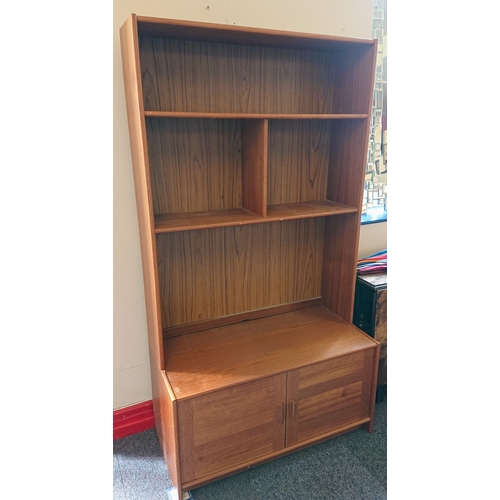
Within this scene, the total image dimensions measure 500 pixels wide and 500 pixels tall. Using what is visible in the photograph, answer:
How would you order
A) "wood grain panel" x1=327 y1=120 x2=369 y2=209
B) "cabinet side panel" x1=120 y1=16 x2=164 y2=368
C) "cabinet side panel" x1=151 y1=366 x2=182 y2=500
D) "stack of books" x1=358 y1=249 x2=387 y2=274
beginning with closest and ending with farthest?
"cabinet side panel" x1=120 y1=16 x2=164 y2=368
"cabinet side panel" x1=151 y1=366 x2=182 y2=500
"wood grain panel" x1=327 y1=120 x2=369 y2=209
"stack of books" x1=358 y1=249 x2=387 y2=274

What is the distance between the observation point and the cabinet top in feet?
4.22

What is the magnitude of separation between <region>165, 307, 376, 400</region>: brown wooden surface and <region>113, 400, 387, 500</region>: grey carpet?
0.47 meters

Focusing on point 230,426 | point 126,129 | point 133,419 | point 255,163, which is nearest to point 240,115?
point 255,163

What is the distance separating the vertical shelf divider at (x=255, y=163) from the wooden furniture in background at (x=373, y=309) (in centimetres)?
72

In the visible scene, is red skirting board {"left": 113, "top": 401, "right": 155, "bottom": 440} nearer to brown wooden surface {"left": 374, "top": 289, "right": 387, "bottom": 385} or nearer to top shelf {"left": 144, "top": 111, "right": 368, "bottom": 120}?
brown wooden surface {"left": 374, "top": 289, "right": 387, "bottom": 385}

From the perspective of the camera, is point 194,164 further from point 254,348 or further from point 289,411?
point 289,411

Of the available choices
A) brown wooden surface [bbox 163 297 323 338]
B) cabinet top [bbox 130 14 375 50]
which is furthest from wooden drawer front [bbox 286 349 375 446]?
cabinet top [bbox 130 14 375 50]

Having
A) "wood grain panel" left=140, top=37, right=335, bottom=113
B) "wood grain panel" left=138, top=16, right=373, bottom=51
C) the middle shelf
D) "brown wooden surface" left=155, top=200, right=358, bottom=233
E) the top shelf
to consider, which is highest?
"wood grain panel" left=138, top=16, right=373, bottom=51

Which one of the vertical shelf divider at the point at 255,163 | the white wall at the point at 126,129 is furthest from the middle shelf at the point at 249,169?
the white wall at the point at 126,129

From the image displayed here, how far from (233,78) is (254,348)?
1125mm

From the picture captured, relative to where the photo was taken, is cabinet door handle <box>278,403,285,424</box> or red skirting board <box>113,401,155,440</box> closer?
cabinet door handle <box>278,403,285,424</box>

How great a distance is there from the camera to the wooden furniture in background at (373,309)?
6.35ft

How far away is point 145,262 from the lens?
1634mm
